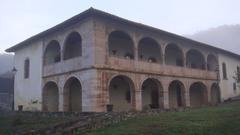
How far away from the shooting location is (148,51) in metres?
25.0

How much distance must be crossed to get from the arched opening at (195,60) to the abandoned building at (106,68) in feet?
0.33

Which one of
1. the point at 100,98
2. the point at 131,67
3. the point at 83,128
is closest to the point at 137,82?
the point at 131,67

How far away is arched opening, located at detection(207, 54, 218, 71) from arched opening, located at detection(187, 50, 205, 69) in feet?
2.94

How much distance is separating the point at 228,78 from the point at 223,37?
85.6 metres

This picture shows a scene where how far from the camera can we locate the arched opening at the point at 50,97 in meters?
22.8

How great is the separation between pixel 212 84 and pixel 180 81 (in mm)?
5872

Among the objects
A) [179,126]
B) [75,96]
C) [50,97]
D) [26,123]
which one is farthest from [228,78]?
[26,123]

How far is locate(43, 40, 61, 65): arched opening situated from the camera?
23234 millimetres

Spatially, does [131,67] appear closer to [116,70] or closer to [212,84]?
[116,70]

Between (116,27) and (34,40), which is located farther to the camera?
(34,40)

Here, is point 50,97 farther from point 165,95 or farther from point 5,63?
point 5,63

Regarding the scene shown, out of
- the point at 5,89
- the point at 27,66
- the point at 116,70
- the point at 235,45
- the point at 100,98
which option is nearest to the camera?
the point at 100,98

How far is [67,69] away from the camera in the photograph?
20.0m

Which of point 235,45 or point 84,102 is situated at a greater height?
point 235,45
